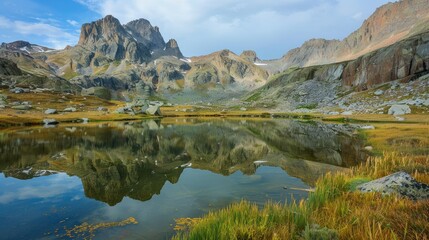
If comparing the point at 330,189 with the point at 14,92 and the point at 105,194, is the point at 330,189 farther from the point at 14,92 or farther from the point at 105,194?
the point at 14,92

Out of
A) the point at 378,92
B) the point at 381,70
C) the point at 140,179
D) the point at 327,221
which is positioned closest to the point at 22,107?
the point at 140,179

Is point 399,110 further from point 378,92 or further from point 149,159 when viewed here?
point 149,159

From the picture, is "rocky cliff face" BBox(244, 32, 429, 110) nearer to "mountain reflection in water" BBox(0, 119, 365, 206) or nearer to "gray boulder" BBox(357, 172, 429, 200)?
"mountain reflection in water" BBox(0, 119, 365, 206)

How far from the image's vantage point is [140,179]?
24219 millimetres

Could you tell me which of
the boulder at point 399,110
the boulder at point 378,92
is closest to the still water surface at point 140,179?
the boulder at point 399,110

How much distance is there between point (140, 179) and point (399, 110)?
95671 millimetres

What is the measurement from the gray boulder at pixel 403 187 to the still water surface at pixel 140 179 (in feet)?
13.5

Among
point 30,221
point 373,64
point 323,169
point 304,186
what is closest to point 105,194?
point 30,221

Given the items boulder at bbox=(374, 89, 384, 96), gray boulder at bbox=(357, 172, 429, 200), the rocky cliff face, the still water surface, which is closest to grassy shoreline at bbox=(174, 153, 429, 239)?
gray boulder at bbox=(357, 172, 429, 200)

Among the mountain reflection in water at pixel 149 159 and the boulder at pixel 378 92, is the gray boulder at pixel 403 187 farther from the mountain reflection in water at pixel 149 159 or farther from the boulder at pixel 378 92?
the boulder at pixel 378 92

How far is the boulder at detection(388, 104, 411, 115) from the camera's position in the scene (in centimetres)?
9021

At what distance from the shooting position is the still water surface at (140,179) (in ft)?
51.1

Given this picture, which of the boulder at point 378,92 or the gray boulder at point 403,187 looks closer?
the gray boulder at point 403,187

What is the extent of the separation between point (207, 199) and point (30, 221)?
33.9ft
